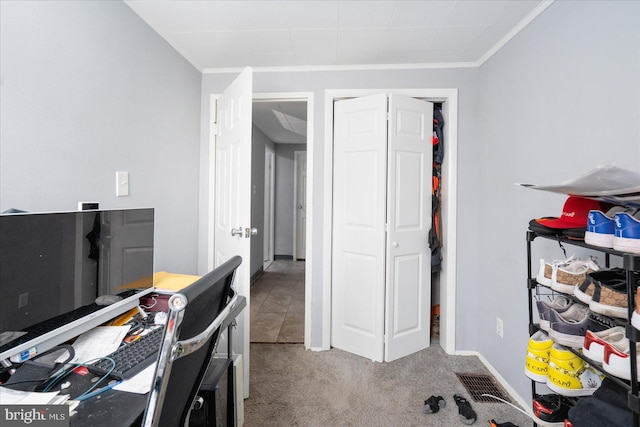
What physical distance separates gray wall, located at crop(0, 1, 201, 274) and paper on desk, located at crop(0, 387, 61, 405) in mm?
688

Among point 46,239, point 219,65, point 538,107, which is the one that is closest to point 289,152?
point 219,65

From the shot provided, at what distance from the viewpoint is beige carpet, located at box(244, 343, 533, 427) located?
1592 millimetres

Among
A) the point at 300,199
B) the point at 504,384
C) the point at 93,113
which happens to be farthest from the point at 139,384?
the point at 300,199

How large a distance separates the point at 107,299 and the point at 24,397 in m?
0.44

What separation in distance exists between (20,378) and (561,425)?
1.81 m

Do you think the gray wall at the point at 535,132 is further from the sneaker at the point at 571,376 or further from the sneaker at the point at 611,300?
the sneaker at the point at 571,376

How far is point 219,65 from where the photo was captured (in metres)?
2.28

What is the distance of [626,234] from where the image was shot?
2.57 ft

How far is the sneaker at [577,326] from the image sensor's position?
976 mm

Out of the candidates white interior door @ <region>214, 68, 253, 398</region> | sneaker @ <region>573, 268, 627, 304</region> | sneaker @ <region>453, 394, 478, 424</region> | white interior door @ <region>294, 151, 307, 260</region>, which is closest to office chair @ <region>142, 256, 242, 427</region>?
white interior door @ <region>214, 68, 253, 398</region>

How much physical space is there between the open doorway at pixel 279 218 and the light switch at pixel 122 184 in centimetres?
120

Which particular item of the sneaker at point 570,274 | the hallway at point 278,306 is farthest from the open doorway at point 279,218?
the sneaker at point 570,274

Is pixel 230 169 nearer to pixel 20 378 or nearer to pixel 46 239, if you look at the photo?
pixel 46 239

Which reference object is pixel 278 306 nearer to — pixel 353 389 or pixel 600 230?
pixel 353 389
